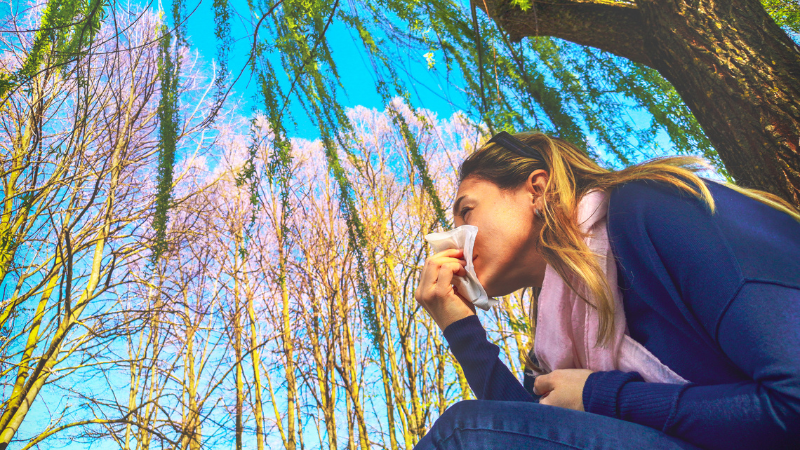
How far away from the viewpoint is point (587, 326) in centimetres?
80

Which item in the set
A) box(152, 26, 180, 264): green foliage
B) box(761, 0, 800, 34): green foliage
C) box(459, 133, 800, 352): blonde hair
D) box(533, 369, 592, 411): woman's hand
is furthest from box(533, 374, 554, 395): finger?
box(761, 0, 800, 34): green foliage

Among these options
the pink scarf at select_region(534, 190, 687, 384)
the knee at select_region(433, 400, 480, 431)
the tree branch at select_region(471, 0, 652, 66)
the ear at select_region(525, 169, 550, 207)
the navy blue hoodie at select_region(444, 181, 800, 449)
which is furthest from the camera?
the tree branch at select_region(471, 0, 652, 66)

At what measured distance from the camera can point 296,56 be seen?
155 cm

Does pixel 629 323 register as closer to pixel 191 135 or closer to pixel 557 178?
pixel 557 178

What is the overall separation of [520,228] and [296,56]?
1.09 meters

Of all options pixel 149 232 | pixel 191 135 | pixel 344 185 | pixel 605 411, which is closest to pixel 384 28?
pixel 344 185

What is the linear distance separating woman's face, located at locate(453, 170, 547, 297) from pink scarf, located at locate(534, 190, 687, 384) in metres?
0.14

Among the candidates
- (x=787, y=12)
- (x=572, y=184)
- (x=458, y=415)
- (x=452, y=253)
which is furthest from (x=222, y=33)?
(x=787, y=12)

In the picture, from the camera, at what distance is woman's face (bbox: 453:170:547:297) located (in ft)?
3.38

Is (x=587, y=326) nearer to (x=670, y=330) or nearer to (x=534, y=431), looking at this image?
(x=670, y=330)

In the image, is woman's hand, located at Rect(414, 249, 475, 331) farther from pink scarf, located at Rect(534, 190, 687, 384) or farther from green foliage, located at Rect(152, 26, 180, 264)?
green foliage, located at Rect(152, 26, 180, 264)

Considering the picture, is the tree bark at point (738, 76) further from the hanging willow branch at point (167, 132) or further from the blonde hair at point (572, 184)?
the hanging willow branch at point (167, 132)

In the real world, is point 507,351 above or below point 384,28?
below

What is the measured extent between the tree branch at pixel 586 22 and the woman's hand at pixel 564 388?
115 centimetres
